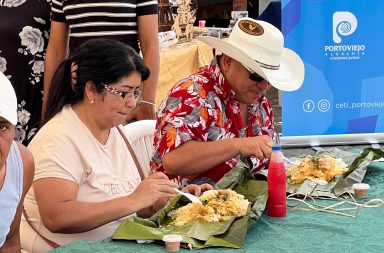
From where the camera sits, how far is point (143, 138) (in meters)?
2.90

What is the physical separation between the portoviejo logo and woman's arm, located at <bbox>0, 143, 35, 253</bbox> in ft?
10.6

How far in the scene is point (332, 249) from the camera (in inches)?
70.2

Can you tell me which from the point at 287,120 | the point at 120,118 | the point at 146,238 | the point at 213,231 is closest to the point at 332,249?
the point at 213,231

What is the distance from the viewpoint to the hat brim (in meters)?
2.43

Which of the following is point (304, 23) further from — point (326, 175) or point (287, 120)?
point (326, 175)

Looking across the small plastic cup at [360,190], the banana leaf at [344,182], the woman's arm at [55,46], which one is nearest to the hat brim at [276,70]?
the banana leaf at [344,182]

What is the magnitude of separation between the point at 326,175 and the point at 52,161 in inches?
37.6

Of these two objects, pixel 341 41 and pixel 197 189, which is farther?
pixel 341 41

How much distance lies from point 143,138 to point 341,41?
7.91 ft

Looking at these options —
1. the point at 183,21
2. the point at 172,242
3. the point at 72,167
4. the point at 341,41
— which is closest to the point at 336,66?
the point at 341,41

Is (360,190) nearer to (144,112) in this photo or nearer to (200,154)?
(200,154)

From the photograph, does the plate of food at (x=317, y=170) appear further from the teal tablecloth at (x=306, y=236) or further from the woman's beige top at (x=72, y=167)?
the woman's beige top at (x=72, y=167)

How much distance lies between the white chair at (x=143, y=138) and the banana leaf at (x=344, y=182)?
2.50 feet

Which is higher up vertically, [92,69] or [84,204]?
[92,69]
